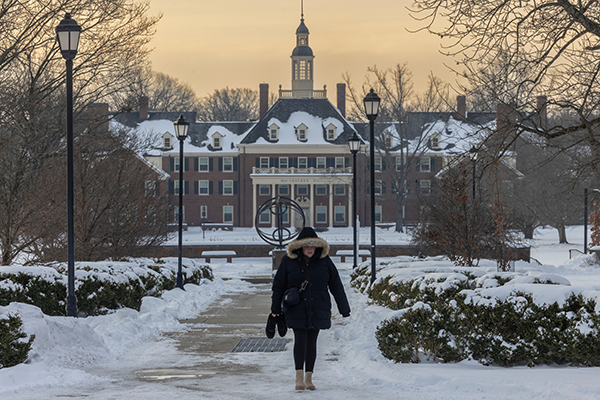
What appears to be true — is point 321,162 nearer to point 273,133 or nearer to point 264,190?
point 273,133

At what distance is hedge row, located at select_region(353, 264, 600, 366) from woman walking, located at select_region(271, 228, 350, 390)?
1.81m

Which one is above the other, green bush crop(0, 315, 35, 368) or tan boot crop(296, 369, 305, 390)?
green bush crop(0, 315, 35, 368)

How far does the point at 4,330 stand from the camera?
8.09 metres

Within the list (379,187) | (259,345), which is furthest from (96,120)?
(379,187)

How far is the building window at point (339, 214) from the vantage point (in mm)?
66125

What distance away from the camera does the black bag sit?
714 centimetres

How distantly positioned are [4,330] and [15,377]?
770 mm

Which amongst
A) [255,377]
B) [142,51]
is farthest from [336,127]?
[255,377]

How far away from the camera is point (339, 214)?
6625 centimetres

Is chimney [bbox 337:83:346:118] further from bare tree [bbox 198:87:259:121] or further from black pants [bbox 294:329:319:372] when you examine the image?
black pants [bbox 294:329:319:372]

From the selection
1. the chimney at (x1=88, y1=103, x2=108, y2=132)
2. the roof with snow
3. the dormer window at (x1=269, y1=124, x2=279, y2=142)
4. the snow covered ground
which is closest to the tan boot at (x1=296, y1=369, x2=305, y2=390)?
the snow covered ground

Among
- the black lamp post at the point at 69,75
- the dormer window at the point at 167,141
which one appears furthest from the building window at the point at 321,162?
the black lamp post at the point at 69,75

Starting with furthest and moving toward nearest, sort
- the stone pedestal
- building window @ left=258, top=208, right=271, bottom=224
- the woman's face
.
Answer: building window @ left=258, top=208, right=271, bottom=224, the stone pedestal, the woman's face

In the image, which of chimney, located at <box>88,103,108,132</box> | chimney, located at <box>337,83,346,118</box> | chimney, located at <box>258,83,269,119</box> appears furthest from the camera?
chimney, located at <box>337,83,346,118</box>
